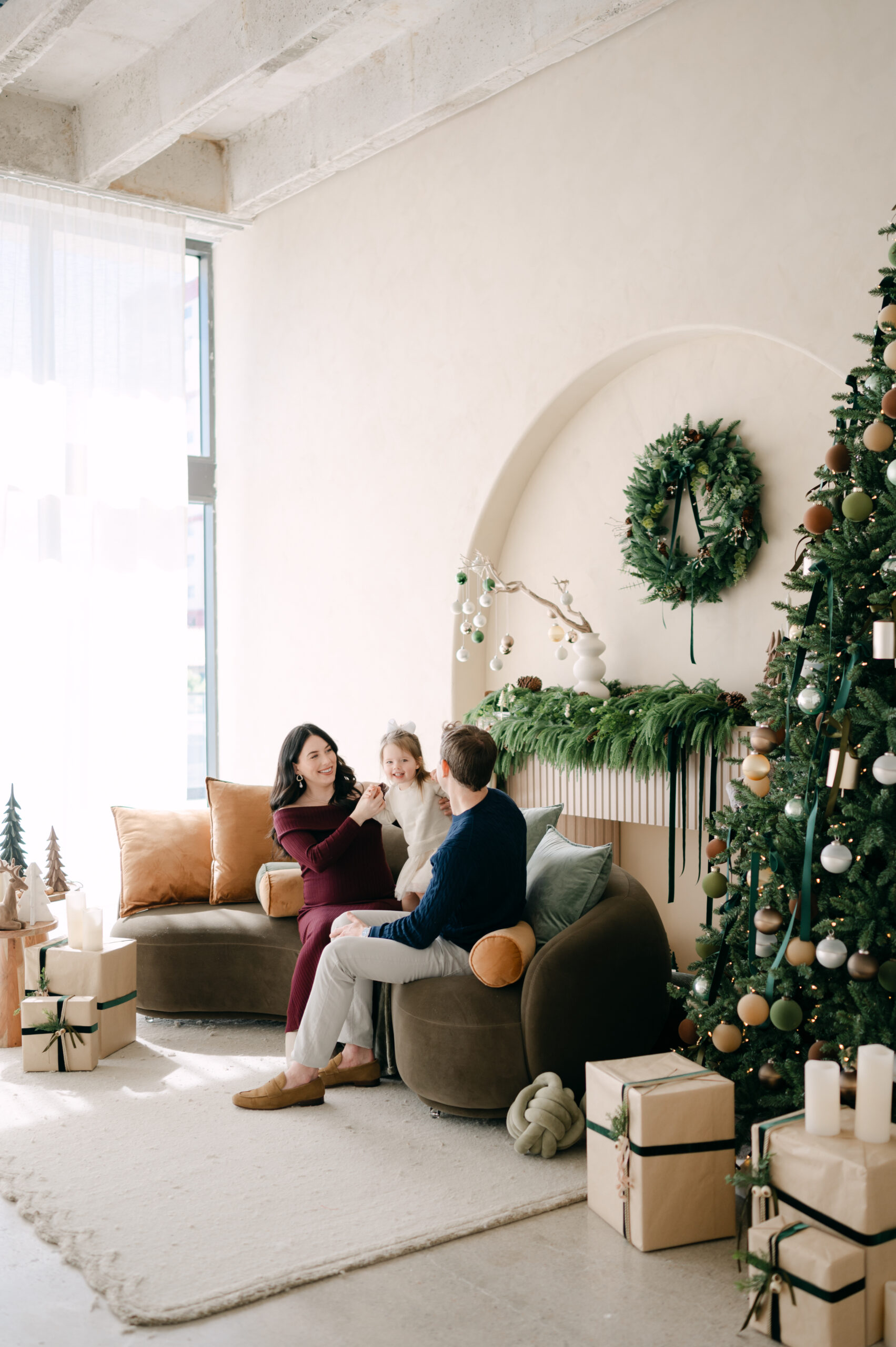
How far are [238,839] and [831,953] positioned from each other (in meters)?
2.70

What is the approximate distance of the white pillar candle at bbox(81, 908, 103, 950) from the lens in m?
4.10

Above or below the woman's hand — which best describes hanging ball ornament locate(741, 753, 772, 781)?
above

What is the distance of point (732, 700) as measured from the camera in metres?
3.99

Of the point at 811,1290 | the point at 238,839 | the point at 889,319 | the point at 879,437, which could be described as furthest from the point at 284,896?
the point at 889,319

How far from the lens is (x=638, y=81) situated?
4379 mm

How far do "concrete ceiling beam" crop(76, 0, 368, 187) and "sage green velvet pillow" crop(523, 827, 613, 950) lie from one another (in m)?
3.12

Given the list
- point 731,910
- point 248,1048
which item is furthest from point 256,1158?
point 731,910

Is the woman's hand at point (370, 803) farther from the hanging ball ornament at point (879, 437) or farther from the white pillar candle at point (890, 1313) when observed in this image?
the white pillar candle at point (890, 1313)

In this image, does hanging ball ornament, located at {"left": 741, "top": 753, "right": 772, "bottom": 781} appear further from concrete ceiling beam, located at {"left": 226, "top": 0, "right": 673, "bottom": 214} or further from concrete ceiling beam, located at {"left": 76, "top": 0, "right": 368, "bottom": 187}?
concrete ceiling beam, located at {"left": 76, "top": 0, "right": 368, "bottom": 187}

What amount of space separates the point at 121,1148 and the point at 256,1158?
1.30 ft

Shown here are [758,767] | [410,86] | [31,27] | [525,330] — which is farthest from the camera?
[410,86]

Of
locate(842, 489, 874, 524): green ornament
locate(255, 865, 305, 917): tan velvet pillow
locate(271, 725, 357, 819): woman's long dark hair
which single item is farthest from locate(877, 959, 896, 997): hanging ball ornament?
locate(255, 865, 305, 917): tan velvet pillow

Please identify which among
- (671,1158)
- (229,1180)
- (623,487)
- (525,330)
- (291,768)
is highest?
(525,330)

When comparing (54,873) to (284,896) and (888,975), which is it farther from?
(888,975)
